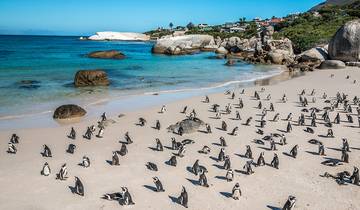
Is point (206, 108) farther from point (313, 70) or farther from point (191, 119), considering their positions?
point (313, 70)

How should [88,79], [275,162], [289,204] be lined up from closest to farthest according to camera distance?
[289,204], [275,162], [88,79]

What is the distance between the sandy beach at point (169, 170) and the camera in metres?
12.6

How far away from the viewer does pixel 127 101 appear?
2912 cm

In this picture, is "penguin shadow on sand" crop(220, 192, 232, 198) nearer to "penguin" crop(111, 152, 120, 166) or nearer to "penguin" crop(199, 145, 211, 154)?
"penguin" crop(199, 145, 211, 154)

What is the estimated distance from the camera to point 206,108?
25891 millimetres

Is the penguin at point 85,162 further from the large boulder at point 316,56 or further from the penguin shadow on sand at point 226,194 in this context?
the large boulder at point 316,56

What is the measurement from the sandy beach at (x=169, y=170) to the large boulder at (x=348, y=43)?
29.5 m

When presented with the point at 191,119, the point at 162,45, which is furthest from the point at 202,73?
Answer: the point at 162,45

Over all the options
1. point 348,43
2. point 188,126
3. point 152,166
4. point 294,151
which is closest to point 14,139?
point 152,166

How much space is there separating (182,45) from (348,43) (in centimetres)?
4776

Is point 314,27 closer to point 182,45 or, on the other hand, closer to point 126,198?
point 182,45

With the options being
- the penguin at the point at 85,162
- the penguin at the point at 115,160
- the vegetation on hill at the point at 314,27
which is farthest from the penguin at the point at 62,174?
the vegetation on hill at the point at 314,27

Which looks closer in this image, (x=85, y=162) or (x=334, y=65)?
(x=85, y=162)

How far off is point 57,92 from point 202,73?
20.1 m
